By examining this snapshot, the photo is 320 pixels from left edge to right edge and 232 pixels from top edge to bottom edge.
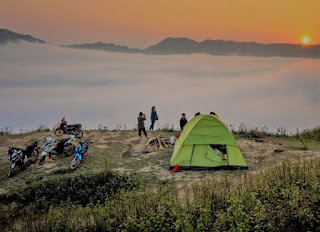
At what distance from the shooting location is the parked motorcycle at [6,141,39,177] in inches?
489

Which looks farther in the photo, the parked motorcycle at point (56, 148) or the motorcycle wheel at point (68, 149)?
the motorcycle wheel at point (68, 149)

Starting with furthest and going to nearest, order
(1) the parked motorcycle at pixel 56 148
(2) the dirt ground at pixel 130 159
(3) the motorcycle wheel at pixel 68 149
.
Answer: (3) the motorcycle wheel at pixel 68 149 < (1) the parked motorcycle at pixel 56 148 < (2) the dirt ground at pixel 130 159

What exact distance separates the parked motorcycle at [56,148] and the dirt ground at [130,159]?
29cm

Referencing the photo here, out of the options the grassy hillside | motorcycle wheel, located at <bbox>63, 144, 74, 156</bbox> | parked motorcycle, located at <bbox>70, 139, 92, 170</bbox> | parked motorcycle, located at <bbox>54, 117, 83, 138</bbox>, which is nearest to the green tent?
the grassy hillside

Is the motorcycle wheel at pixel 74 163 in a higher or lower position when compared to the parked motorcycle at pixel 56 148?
lower

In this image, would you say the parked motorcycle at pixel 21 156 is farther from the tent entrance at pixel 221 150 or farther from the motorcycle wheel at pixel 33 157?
the tent entrance at pixel 221 150

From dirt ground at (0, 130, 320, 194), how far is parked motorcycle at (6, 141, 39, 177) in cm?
35

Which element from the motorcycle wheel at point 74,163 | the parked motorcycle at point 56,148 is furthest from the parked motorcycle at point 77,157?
the parked motorcycle at point 56,148

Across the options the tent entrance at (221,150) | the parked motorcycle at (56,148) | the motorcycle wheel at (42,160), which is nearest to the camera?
the tent entrance at (221,150)

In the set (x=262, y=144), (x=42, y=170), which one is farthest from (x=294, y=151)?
(x=42, y=170)

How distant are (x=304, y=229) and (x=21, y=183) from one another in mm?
9969

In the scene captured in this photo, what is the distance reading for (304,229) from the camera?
6.25 m

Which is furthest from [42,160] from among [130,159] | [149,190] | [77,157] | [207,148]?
[207,148]

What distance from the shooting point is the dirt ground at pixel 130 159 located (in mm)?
11719
